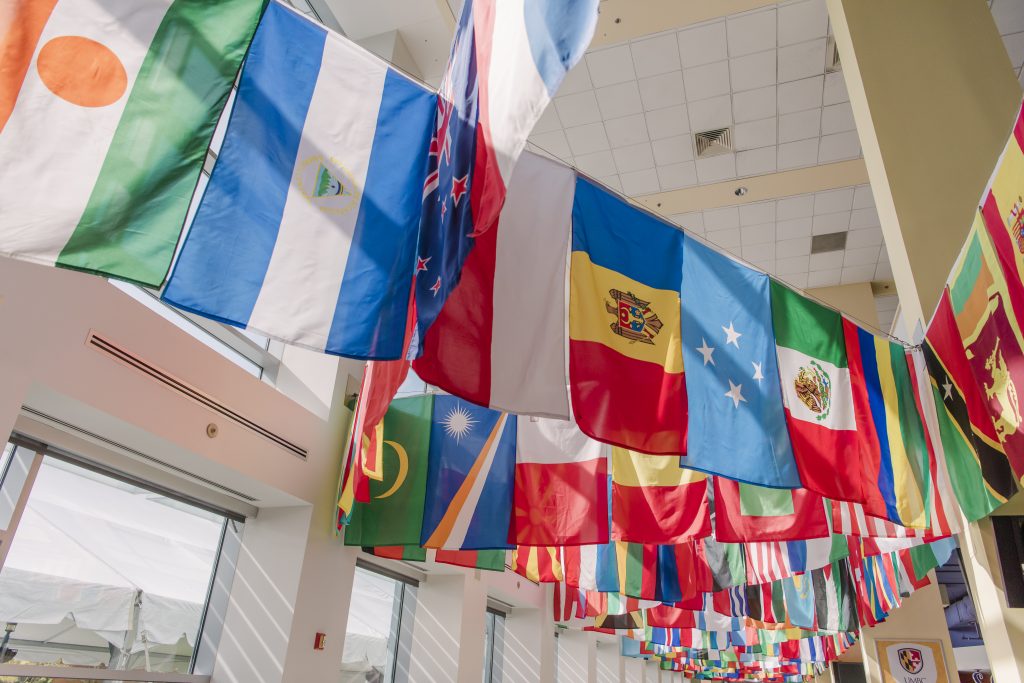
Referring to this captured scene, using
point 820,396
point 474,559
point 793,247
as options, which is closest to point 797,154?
point 793,247

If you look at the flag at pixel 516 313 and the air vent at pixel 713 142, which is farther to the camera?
the air vent at pixel 713 142

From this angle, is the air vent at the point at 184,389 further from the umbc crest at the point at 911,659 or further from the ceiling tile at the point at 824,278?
the umbc crest at the point at 911,659

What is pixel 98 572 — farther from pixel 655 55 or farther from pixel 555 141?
pixel 655 55

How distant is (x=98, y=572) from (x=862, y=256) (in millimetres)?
9136

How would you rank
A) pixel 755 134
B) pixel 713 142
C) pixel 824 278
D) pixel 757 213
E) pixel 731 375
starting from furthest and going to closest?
1. pixel 824 278
2. pixel 757 213
3. pixel 713 142
4. pixel 755 134
5. pixel 731 375

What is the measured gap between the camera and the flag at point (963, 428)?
3.38 metres

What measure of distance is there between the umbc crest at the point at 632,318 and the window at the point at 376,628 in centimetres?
411

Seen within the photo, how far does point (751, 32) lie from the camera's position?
6.09 m

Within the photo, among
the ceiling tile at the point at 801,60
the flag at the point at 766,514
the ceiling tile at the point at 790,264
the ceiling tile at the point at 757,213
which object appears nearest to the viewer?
the flag at the point at 766,514

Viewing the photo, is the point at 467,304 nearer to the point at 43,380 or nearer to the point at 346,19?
the point at 43,380

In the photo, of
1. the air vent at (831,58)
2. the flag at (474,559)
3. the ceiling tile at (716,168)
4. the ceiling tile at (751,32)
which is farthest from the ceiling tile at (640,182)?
the flag at (474,559)

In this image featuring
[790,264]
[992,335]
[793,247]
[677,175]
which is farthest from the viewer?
[790,264]

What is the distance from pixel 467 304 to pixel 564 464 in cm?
242

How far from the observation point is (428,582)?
23.6ft
